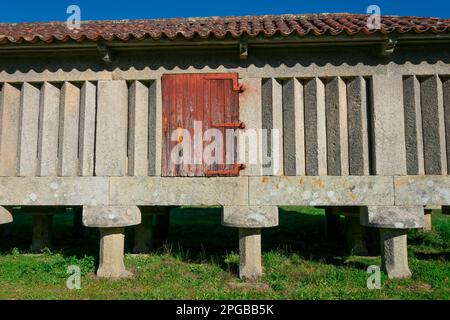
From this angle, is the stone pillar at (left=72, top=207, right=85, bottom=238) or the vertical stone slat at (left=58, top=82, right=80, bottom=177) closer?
the vertical stone slat at (left=58, top=82, right=80, bottom=177)

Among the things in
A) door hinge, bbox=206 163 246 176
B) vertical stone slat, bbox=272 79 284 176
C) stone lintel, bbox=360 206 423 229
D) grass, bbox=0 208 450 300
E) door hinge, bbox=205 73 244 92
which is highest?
door hinge, bbox=205 73 244 92

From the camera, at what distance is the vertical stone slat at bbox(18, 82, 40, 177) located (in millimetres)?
5539

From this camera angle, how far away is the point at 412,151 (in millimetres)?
5297

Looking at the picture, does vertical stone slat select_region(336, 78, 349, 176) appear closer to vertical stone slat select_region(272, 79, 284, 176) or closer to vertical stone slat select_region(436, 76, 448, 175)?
vertical stone slat select_region(272, 79, 284, 176)

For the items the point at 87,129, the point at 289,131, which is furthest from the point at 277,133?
the point at 87,129

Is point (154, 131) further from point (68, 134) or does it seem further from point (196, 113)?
point (68, 134)

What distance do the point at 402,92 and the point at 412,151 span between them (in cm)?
89

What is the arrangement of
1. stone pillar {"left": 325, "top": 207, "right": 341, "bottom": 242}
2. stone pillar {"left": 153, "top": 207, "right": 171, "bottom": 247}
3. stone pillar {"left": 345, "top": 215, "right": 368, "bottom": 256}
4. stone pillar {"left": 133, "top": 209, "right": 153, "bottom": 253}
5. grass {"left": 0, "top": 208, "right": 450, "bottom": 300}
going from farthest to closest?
stone pillar {"left": 153, "top": 207, "right": 171, "bottom": 247}, stone pillar {"left": 325, "top": 207, "right": 341, "bottom": 242}, stone pillar {"left": 133, "top": 209, "right": 153, "bottom": 253}, stone pillar {"left": 345, "top": 215, "right": 368, "bottom": 256}, grass {"left": 0, "top": 208, "right": 450, "bottom": 300}

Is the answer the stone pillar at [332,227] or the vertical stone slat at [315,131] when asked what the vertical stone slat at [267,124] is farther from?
the stone pillar at [332,227]

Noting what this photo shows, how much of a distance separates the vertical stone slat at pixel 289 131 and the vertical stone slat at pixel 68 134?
10.5ft

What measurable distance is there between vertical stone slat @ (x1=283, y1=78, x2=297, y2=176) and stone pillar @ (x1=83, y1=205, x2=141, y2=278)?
7.82ft

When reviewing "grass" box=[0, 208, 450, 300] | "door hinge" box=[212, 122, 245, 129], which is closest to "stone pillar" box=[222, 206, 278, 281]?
"grass" box=[0, 208, 450, 300]

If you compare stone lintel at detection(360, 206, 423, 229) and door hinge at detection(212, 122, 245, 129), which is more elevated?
door hinge at detection(212, 122, 245, 129)
